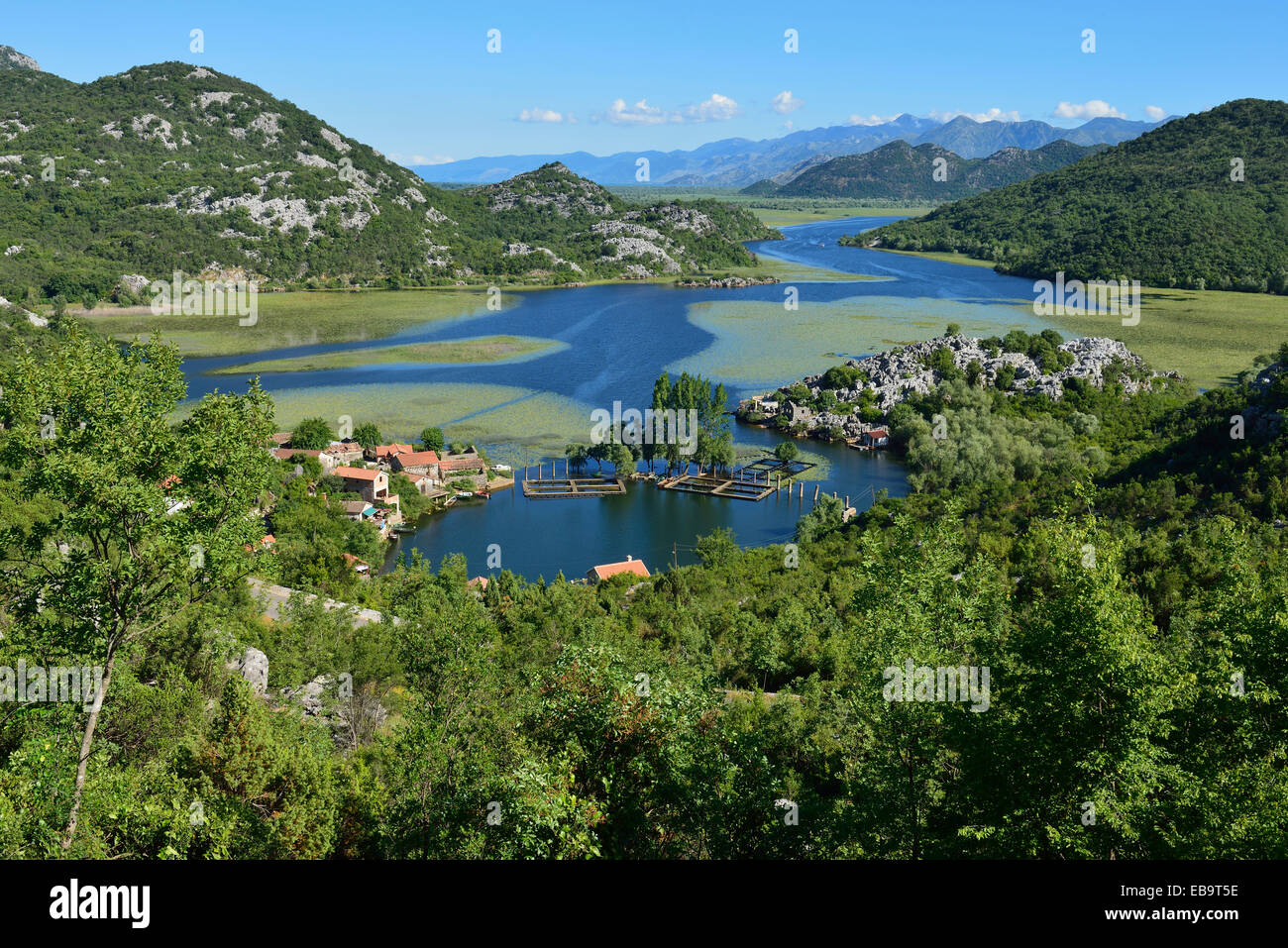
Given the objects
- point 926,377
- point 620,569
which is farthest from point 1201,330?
point 620,569

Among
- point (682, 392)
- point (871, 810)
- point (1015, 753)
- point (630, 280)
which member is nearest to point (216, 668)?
point (871, 810)

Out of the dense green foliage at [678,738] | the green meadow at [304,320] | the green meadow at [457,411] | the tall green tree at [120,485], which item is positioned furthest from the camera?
the green meadow at [304,320]

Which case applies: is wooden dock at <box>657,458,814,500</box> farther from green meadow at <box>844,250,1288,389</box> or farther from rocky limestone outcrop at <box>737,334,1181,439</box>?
green meadow at <box>844,250,1288,389</box>

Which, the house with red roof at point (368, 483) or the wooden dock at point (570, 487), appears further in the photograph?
the wooden dock at point (570, 487)

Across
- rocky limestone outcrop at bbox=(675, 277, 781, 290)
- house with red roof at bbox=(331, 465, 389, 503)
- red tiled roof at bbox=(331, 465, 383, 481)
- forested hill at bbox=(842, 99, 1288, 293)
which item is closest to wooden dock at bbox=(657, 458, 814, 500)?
house with red roof at bbox=(331, 465, 389, 503)

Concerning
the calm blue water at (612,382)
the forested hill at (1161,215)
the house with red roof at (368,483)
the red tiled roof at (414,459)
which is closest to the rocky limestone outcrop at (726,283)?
the calm blue water at (612,382)

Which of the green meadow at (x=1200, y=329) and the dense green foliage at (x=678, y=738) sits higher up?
the green meadow at (x=1200, y=329)

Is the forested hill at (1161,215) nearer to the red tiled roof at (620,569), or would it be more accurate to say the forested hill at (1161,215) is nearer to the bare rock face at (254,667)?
the red tiled roof at (620,569)
